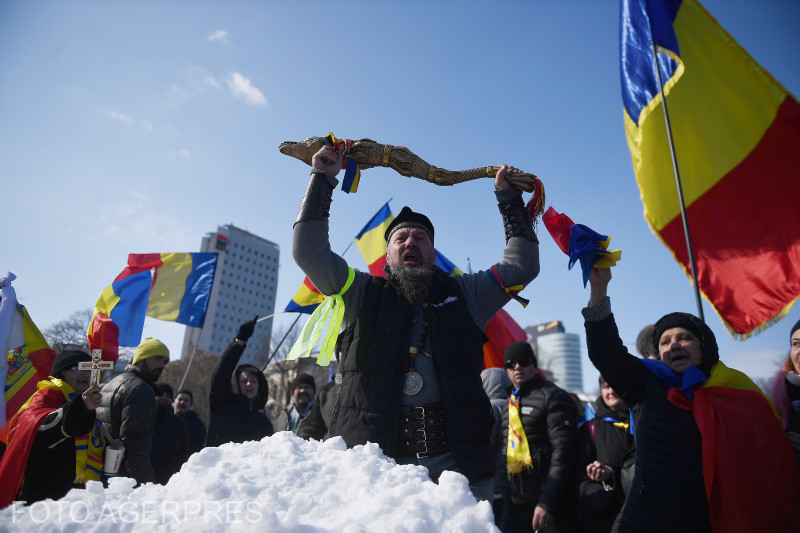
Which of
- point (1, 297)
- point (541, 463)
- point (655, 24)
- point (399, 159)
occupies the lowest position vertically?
point (541, 463)

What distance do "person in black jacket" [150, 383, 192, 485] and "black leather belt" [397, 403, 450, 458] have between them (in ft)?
12.3

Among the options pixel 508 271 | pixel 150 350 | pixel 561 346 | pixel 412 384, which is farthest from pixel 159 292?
pixel 561 346

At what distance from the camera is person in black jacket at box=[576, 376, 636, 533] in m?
3.59

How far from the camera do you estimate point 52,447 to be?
3447 mm

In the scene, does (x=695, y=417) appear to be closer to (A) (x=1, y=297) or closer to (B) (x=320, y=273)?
(B) (x=320, y=273)

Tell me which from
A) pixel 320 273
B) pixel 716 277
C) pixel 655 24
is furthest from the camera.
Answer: pixel 655 24

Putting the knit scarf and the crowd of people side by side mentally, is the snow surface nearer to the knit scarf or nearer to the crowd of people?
the crowd of people

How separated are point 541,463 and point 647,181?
3.48 metres

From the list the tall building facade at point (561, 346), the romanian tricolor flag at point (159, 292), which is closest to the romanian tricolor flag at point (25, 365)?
the romanian tricolor flag at point (159, 292)

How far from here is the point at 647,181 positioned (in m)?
5.65

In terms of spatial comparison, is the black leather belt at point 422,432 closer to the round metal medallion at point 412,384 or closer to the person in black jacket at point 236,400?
the round metal medallion at point 412,384

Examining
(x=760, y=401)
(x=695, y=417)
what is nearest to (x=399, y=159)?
(x=695, y=417)

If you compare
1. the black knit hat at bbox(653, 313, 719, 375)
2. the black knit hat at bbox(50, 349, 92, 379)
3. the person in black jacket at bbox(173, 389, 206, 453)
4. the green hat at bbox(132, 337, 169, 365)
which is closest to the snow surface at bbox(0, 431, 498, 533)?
the black knit hat at bbox(653, 313, 719, 375)

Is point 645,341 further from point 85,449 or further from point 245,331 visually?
point 85,449
